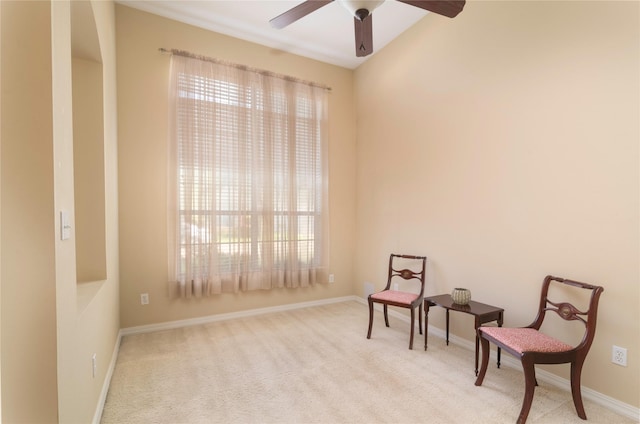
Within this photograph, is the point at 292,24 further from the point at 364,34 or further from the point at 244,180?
the point at 244,180

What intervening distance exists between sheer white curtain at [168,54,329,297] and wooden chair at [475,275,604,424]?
247 cm

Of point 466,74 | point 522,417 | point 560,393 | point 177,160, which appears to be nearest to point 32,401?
point 522,417

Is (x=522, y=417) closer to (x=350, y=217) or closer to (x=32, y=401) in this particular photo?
(x=32, y=401)

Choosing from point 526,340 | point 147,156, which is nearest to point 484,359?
point 526,340

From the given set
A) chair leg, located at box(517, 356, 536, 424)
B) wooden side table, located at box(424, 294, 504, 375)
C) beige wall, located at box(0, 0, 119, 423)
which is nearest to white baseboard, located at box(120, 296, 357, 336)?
wooden side table, located at box(424, 294, 504, 375)

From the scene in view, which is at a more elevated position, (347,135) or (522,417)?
(347,135)

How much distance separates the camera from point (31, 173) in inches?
40.9

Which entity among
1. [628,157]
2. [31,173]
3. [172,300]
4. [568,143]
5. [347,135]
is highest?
[347,135]

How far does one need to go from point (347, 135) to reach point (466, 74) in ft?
6.05

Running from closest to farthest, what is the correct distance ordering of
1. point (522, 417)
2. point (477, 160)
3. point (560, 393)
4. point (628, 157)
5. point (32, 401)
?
point (32, 401) → point (522, 417) → point (628, 157) → point (560, 393) → point (477, 160)

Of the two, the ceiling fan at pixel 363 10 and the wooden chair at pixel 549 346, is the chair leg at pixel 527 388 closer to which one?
the wooden chair at pixel 549 346

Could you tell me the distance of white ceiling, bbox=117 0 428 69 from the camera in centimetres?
319

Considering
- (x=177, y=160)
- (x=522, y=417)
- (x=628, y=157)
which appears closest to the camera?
(x=522, y=417)

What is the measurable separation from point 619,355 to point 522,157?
4.88 ft
